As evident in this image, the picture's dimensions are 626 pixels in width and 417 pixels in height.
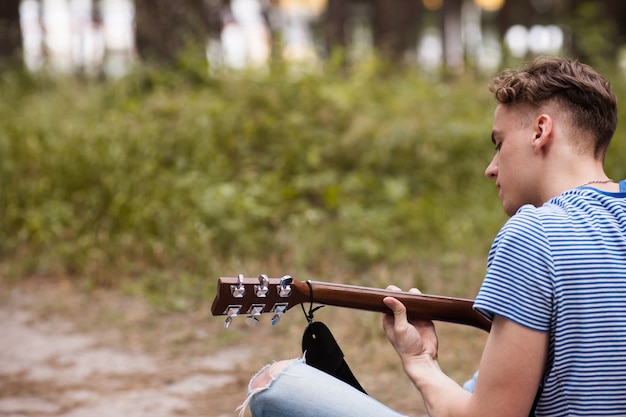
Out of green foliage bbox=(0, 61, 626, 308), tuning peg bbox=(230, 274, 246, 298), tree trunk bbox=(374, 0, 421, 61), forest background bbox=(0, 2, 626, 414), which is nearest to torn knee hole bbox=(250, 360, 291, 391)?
tuning peg bbox=(230, 274, 246, 298)

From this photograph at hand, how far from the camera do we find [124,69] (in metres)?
9.64

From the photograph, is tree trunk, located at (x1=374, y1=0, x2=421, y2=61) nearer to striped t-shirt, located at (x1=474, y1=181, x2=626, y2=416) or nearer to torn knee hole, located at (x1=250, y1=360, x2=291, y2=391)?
torn knee hole, located at (x1=250, y1=360, x2=291, y2=391)

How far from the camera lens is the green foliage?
6.55m

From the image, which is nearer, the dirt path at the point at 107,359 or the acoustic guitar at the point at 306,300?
the acoustic guitar at the point at 306,300

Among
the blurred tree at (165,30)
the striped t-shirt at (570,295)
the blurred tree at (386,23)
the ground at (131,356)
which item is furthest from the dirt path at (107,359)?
the blurred tree at (386,23)

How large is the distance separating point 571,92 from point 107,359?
12.1ft

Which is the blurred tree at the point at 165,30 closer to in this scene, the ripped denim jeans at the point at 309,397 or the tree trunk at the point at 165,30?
the tree trunk at the point at 165,30

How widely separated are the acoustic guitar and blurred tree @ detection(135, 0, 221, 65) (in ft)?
26.9

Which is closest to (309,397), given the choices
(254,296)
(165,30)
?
(254,296)

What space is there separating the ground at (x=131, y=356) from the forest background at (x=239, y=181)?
139mm

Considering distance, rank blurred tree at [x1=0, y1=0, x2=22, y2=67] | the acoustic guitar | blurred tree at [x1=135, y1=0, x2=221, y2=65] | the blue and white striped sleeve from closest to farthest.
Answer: the blue and white striped sleeve < the acoustic guitar < blurred tree at [x1=135, y1=0, x2=221, y2=65] < blurred tree at [x1=0, y1=0, x2=22, y2=67]

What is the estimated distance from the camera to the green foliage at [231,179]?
655 cm

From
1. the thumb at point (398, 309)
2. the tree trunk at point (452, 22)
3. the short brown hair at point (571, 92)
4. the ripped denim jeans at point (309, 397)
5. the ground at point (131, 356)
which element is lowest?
the ground at point (131, 356)

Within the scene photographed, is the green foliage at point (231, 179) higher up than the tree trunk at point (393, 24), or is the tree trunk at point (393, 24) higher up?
the tree trunk at point (393, 24)
